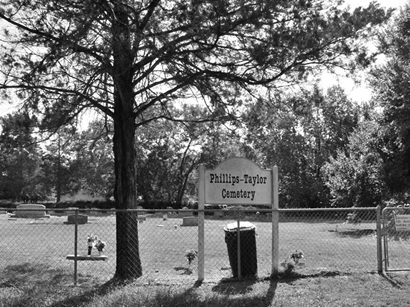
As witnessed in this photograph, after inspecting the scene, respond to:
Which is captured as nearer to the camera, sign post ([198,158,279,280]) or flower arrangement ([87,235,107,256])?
sign post ([198,158,279,280])

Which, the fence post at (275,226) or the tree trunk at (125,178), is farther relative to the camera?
the tree trunk at (125,178)

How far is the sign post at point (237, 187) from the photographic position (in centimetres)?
950

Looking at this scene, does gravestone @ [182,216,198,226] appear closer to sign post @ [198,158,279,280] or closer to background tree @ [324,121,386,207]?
background tree @ [324,121,386,207]

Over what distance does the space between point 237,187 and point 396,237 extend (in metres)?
6.33

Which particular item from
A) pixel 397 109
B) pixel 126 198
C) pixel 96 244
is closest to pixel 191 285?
pixel 126 198

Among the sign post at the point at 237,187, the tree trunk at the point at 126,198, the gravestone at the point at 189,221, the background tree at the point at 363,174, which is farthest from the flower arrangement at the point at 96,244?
the gravestone at the point at 189,221

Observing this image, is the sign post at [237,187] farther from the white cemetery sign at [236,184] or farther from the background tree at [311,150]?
the background tree at [311,150]

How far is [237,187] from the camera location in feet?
A: 31.4

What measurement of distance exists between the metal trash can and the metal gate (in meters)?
2.49

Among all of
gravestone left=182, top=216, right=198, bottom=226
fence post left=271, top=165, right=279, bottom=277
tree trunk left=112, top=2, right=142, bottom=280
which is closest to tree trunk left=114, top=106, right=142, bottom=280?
tree trunk left=112, top=2, right=142, bottom=280

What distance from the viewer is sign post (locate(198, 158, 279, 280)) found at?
950 cm

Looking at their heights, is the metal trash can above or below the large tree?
below

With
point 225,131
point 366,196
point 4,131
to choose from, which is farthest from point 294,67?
point 366,196

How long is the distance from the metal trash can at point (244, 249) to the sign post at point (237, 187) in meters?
0.28
